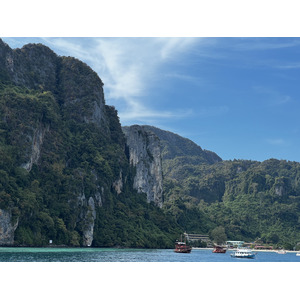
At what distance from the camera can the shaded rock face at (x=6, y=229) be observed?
51.5 m

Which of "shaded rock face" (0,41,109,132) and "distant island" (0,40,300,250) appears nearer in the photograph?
"distant island" (0,40,300,250)

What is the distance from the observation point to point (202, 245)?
90.6 meters

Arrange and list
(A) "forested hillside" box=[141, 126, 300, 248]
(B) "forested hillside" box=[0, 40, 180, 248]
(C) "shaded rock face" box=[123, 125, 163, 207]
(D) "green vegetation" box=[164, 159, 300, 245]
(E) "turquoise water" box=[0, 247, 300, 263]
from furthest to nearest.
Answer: (D) "green vegetation" box=[164, 159, 300, 245] < (A) "forested hillside" box=[141, 126, 300, 248] < (C) "shaded rock face" box=[123, 125, 163, 207] < (B) "forested hillside" box=[0, 40, 180, 248] < (E) "turquoise water" box=[0, 247, 300, 263]

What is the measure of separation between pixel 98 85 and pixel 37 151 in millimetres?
25357

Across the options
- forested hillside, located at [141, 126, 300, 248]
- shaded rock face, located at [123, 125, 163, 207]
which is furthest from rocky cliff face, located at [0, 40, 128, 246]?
forested hillside, located at [141, 126, 300, 248]

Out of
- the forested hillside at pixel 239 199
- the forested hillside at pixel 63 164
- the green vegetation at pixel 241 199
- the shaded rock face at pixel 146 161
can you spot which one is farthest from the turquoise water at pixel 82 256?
the green vegetation at pixel 241 199

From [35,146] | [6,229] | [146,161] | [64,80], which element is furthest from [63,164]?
[146,161]

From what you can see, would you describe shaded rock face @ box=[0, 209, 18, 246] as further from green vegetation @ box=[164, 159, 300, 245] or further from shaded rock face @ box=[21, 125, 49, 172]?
green vegetation @ box=[164, 159, 300, 245]

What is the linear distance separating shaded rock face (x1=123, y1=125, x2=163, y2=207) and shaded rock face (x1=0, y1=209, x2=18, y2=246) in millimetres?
39058

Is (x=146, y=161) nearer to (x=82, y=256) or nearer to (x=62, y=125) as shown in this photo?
(x=62, y=125)

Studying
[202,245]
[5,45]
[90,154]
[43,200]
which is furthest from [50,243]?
[202,245]

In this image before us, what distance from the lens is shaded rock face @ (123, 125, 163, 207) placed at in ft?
299

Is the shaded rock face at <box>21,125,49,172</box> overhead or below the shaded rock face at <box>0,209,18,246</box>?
overhead
